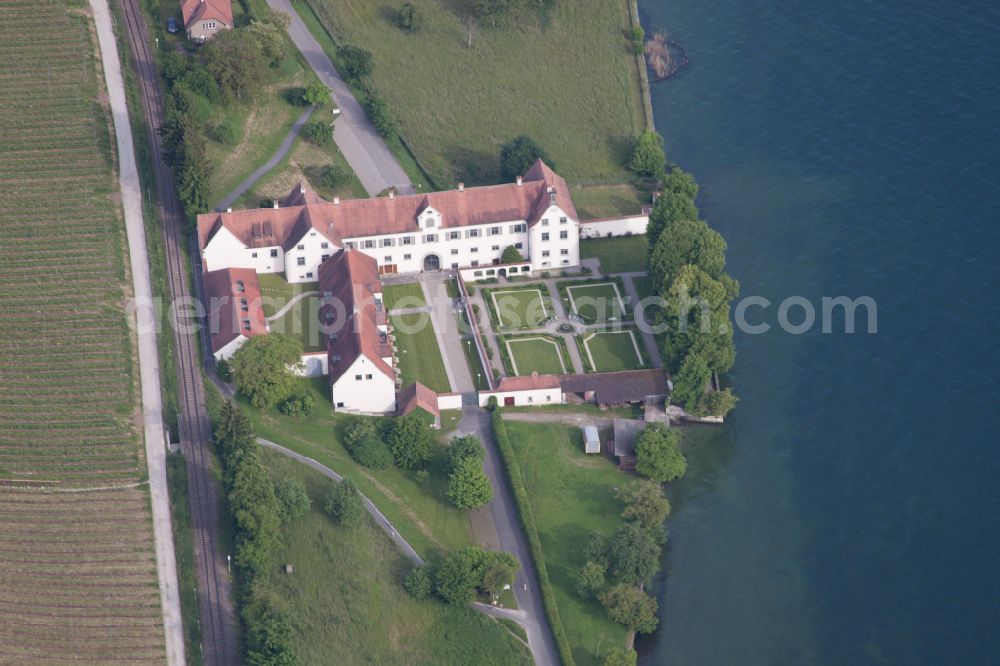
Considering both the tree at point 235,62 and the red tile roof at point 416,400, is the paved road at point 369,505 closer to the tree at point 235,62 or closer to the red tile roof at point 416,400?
the red tile roof at point 416,400

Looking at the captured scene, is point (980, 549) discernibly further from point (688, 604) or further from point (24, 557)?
point (24, 557)

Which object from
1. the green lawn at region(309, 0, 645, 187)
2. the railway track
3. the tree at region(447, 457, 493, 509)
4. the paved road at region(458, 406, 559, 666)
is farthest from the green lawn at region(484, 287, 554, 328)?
the railway track

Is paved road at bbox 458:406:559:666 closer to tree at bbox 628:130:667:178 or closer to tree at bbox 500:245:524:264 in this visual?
tree at bbox 500:245:524:264

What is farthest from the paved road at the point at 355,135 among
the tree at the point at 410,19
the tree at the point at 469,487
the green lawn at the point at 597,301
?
the tree at the point at 469,487

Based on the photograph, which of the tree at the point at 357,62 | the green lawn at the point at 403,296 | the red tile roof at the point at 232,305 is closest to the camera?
the red tile roof at the point at 232,305

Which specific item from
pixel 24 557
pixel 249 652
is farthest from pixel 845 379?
pixel 24 557
